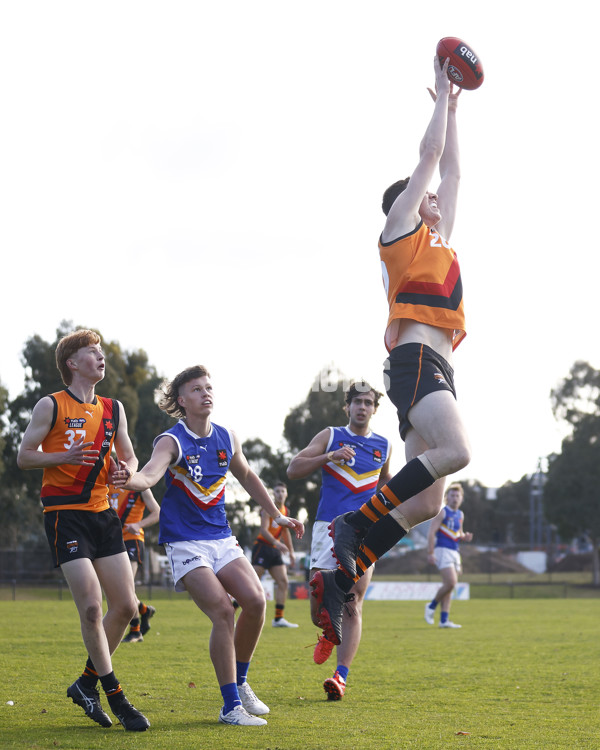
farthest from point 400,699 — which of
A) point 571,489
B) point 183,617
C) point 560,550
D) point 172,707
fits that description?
point 560,550

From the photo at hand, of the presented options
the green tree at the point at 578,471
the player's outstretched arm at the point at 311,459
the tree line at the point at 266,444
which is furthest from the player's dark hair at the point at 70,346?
the green tree at the point at 578,471

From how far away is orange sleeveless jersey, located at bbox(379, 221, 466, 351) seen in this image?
538 centimetres

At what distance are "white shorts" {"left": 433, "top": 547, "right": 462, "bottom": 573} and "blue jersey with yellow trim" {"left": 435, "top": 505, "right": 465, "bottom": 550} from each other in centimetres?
9

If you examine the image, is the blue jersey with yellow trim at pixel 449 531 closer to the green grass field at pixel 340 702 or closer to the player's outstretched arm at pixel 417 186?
the green grass field at pixel 340 702

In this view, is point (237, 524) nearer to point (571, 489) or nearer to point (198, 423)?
point (571, 489)

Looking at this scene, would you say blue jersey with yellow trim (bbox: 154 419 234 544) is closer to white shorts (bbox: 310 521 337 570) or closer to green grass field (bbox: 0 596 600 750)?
green grass field (bbox: 0 596 600 750)

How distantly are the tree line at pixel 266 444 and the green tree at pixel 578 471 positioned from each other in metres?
0.06

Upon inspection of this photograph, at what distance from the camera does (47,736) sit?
536 centimetres

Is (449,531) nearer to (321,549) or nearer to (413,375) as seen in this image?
(321,549)

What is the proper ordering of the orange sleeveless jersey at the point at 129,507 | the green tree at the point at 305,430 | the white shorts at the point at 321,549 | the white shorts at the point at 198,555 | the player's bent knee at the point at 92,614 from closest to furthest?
the player's bent knee at the point at 92,614 < the white shorts at the point at 198,555 < the white shorts at the point at 321,549 < the orange sleeveless jersey at the point at 129,507 < the green tree at the point at 305,430

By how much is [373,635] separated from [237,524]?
3791cm

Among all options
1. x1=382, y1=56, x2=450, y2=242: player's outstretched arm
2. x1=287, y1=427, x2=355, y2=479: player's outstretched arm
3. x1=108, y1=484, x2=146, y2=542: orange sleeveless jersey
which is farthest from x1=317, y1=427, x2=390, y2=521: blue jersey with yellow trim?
x1=108, y1=484, x2=146, y2=542: orange sleeveless jersey

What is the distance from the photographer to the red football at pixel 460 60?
5.76 metres

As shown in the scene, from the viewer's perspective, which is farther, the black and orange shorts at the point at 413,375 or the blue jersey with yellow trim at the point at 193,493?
the blue jersey with yellow trim at the point at 193,493
